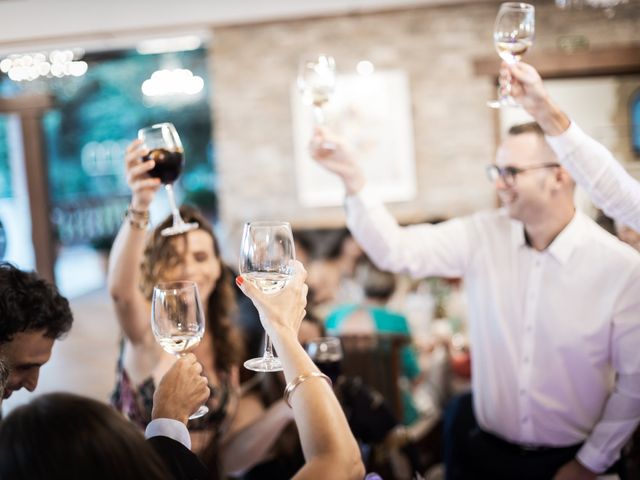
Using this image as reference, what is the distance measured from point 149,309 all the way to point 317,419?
97cm

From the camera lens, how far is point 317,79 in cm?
205

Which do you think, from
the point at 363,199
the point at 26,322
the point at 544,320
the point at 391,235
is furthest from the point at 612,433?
the point at 26,322

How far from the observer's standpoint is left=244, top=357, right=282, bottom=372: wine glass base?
145cm

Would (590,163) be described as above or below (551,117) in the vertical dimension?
below

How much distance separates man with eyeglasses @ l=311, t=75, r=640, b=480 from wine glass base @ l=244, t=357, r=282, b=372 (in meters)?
0.83

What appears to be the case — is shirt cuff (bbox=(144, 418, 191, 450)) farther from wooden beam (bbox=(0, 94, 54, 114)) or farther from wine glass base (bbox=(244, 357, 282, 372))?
wooden beam (bbox=(0, 94, 54, 114))

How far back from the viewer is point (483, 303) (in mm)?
2328

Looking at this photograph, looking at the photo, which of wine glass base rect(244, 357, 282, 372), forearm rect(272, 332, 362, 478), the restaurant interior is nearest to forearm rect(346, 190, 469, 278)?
wine glass base rect(244, 357, 282, 372)

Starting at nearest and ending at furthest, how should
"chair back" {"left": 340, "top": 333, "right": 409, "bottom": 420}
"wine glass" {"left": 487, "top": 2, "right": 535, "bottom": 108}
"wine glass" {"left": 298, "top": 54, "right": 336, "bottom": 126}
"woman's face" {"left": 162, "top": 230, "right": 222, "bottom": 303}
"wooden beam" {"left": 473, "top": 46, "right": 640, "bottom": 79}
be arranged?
1. "wine glass" {"left": 487, "top": 2, "right": 535, "bottom": 108}
2. "wine glass" {"left": 298, "top": 54, "right": 336, "bottom": 126}
3. "woman's face" {"left": 162, "top": 230, "right": 222, "bottom": 303}
4. "chair back" {"left": 340, "top": 333, "right": 409, "bottom": 420}
5. "wooden beam" {"left": 473, "top": 46, "right": 640, "bottom": 79}

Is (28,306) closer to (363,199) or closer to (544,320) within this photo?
(363,199)

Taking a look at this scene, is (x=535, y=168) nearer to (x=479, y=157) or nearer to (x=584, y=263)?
(x=584, y=263)

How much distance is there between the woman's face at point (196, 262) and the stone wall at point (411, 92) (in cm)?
418

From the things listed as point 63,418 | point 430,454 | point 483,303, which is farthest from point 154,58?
point 63,418

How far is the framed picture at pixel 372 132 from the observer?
634cm
